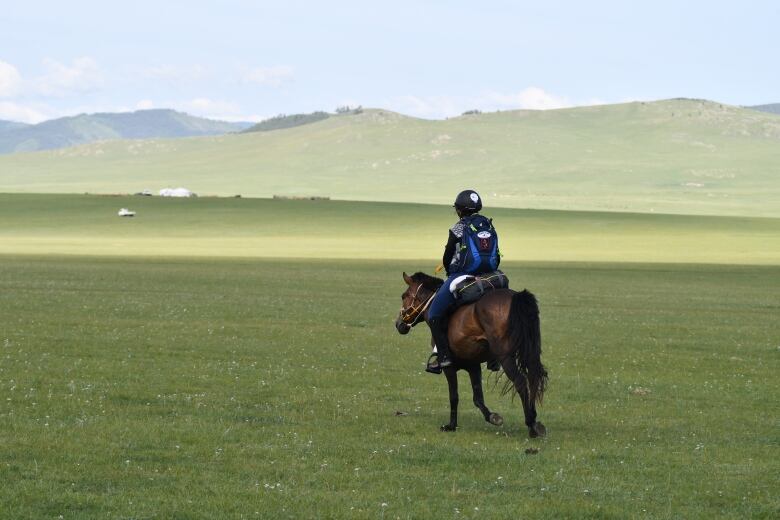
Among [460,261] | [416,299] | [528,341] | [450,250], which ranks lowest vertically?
[528,341]

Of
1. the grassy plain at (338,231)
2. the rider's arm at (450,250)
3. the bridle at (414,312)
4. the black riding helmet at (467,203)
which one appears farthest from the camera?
the grassy plain at (338,231)

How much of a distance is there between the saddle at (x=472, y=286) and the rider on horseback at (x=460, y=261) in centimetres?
8

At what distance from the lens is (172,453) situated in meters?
12.5

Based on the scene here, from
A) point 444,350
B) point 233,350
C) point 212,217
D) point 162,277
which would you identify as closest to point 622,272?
point 162,277

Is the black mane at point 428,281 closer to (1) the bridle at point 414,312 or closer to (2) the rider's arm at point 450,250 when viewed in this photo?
(1) the bridle at point 414,312

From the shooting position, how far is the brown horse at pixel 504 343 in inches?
545

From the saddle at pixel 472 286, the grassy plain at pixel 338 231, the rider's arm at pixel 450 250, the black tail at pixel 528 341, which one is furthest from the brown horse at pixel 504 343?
the grassy plain at pixel 338 231

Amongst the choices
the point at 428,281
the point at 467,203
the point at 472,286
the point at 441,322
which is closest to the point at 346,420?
the point at 441,322

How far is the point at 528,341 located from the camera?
13.8m

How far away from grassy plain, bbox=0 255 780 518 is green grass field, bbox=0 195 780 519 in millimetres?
47

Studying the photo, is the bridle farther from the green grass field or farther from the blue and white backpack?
the green grass field

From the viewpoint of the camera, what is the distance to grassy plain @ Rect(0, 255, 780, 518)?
10797mm

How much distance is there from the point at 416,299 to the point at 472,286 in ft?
3.99

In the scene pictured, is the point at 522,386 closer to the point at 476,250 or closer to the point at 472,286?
the point at 472,286
